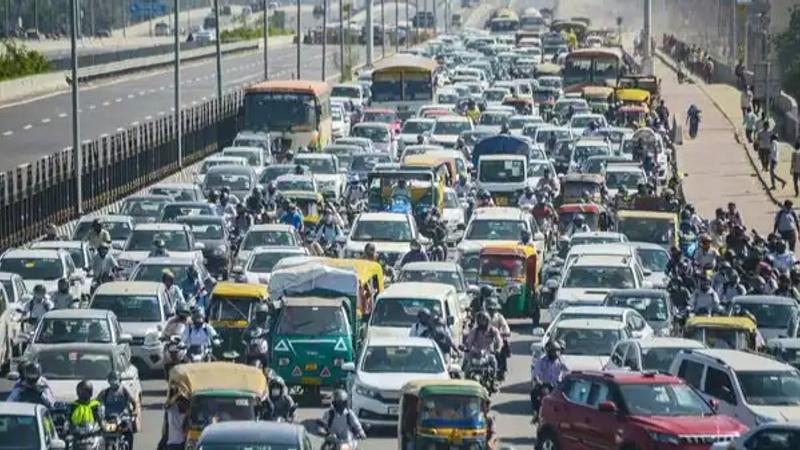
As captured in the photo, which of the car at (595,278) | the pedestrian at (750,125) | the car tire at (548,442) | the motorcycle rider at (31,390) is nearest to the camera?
the motorcycle rider at (31,390)

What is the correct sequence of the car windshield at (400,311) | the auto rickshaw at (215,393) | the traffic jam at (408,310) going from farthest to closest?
the car windshield at (400,311) < the traffic jam at (408,310) < the auto rickshaw at (215,393)

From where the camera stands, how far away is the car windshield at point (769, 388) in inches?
1121

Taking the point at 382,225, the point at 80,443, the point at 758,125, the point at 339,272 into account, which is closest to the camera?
the point at 80,443

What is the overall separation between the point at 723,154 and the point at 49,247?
40071mm

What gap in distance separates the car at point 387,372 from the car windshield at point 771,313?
20.0ft

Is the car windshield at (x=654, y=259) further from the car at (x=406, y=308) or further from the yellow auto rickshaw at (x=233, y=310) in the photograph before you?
the yellow auto rickshaw at (x=233, y=310)

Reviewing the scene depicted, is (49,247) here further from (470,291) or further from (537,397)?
(537,397)

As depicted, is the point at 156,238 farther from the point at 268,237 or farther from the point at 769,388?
the point at 769,388

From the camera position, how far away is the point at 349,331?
3478 cm

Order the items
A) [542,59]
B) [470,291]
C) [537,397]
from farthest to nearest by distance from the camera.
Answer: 1. [542,59]
2. [470,291]
3. [537,397]

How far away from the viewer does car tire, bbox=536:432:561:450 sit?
1108 inches

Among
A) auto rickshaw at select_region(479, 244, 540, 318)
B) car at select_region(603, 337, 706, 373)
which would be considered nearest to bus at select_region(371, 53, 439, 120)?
auto rickshaw at select_region(479, 244, 540, 318)

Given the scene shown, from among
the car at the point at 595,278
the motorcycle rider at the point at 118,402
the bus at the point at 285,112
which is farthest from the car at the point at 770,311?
the bus at the point at 285,112

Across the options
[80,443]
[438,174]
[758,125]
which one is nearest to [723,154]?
[758,125]
